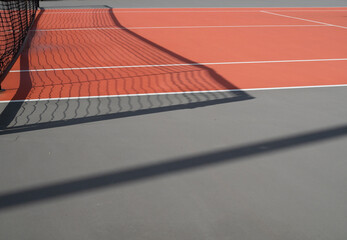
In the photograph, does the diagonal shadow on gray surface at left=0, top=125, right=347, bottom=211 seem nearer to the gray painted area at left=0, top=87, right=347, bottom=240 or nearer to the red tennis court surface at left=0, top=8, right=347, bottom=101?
the gray painted area at left=0, top=87, right=347, bottom=240

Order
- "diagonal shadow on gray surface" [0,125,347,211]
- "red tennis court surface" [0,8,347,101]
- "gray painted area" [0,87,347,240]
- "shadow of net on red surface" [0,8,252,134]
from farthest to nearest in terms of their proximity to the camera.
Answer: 1. "red tennis court surface" [0,8,347,101]
2. "shadow of net on red surface" [0,8,252,134]
3. "diagonal shadow on gray surface" [0,125,347,211]
4. "gray painted area" [0,87,347,240]

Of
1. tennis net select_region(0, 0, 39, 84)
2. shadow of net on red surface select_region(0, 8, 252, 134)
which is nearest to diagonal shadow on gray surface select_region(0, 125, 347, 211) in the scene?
shadow of net on red surface select_region(0, 8, 252, 134)

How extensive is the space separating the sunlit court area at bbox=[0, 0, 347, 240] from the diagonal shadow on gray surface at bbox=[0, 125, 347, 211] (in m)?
0.01

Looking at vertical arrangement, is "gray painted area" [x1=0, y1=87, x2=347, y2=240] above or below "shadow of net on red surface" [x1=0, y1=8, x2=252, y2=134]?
above

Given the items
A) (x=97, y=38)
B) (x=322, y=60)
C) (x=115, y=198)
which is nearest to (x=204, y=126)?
(x=115, y=198)

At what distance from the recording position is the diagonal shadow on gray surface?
2.61 m

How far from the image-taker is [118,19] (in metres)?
11.2

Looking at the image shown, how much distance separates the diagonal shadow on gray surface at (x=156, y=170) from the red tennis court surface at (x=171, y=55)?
1.69m

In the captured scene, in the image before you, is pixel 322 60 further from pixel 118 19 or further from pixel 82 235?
pixel 118 19

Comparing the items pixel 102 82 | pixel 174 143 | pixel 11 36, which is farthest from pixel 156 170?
pixel 11 36

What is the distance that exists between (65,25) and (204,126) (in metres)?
7.37

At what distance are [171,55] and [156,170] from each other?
4.22 meters

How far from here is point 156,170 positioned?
295cm

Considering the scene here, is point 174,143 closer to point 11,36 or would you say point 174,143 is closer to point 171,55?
point 171,55
